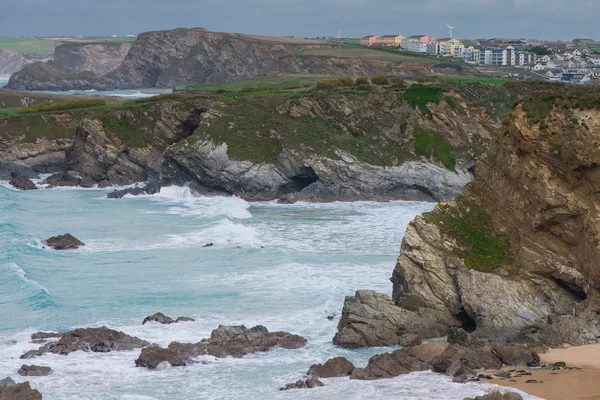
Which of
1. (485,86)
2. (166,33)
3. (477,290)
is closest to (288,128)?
(485,86)

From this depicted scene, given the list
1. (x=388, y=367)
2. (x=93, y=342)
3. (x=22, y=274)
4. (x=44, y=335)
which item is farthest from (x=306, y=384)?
(x=22, y=274)

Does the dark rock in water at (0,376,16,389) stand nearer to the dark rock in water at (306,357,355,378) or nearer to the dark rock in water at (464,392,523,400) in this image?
the dark rock in water at (306,357,355,378)

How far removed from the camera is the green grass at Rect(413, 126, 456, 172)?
67.4 meters

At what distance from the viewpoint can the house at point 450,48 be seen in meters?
175

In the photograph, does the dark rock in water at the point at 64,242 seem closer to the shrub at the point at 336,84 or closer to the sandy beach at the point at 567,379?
the sandy beach at the point at 567,379

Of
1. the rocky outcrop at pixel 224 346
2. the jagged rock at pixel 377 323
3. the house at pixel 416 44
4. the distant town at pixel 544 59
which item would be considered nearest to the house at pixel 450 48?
the distant town at pixel 544 59

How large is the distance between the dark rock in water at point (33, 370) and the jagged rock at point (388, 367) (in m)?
8.75

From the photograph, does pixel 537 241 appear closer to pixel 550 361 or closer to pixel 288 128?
pixel 550 361

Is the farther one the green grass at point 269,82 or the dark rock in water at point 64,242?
the green grass at point 269,82

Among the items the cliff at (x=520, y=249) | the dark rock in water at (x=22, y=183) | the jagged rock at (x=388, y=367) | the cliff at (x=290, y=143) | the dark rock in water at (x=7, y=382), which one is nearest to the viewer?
the dark rock in water at (x=7, y=382)

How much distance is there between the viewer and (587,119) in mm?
28359

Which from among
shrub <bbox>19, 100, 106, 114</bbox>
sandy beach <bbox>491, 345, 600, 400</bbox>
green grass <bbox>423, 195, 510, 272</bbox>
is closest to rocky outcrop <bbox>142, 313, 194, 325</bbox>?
green grass <bbox>423, 195, 510, 272</bbox>

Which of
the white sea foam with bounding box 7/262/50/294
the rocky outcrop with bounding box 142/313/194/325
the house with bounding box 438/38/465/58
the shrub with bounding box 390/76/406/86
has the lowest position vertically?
the white sea foam with bounding box 7/262/50/294

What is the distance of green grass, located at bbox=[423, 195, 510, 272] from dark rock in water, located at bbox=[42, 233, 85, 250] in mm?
22526
